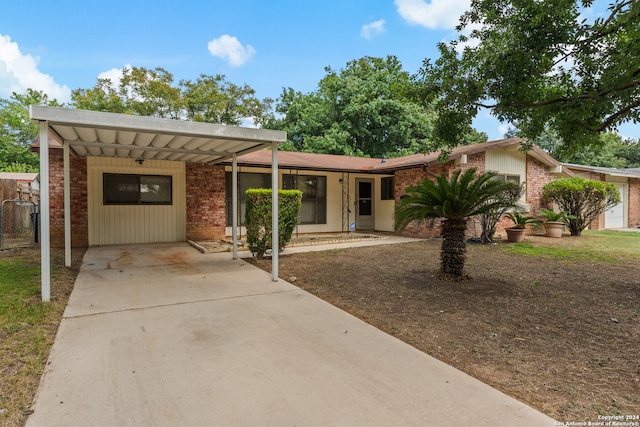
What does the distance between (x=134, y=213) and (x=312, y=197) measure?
576 cm

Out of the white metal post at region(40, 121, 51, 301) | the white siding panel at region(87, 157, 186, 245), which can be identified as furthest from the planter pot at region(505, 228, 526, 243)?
the white metal post at region(40, 121, 51, 301)

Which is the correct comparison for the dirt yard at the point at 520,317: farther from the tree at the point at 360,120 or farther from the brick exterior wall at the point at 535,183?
the tree at the point at 360,120

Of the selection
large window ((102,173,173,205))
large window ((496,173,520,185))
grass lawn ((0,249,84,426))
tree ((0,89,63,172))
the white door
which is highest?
tree ((0,89,63,172))

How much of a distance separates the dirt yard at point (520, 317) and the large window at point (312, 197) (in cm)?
481

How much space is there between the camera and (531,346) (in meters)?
3.35

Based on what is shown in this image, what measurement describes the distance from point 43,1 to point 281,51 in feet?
29.3

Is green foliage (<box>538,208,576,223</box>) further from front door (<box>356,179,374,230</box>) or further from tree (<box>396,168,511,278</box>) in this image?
tree (<box>396,168,511,278</box>)

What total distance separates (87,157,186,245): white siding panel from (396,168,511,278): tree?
7291mm

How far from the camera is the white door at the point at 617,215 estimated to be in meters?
16.7

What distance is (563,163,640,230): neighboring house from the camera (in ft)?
53.2

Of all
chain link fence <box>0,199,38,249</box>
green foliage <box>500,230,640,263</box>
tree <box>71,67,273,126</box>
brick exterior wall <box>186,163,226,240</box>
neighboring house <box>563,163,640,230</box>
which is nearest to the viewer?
green foliage <box>500,230,640,263</box>

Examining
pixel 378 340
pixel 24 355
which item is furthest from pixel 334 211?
pixel 24 355

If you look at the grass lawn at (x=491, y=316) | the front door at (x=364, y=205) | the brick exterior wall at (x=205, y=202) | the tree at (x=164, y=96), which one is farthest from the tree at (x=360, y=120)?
the grass lawn at (x=491, y=316)

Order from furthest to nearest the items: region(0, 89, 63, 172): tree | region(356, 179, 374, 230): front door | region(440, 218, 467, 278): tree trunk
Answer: region(0, 89, 63, 172): tree < region(356, 179, 374, 230): front door < region(440, 218, 467, 278): tree trunk
